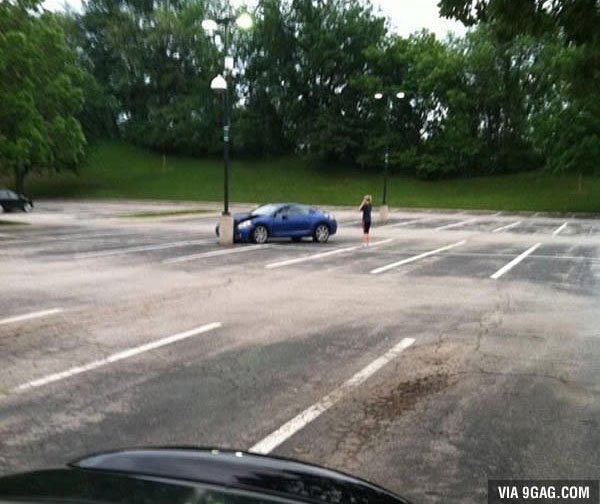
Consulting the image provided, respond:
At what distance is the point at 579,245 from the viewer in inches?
939

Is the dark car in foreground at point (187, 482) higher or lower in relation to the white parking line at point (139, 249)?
higher

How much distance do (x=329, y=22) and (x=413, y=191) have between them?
100ft

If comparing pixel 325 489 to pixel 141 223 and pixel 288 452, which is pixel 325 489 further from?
pixel 141 223

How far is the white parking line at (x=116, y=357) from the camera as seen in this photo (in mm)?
6492

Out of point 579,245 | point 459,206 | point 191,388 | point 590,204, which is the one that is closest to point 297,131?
point 459,206

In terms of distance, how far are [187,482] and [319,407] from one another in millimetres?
3672

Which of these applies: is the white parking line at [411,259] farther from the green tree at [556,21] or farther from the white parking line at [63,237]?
the white parking line at [63,237]

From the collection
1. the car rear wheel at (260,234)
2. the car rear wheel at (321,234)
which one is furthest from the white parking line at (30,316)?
the car rear wheel at (321,234)

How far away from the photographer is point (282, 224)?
23125mm

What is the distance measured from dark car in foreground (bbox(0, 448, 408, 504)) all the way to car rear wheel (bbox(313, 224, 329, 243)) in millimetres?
20951

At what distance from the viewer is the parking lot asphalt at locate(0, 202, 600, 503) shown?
4.93 metres

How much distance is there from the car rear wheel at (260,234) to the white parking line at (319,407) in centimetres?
1451

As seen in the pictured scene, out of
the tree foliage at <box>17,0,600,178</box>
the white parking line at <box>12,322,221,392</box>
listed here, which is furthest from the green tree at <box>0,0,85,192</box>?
the tree foliage at <box>17,0,600,178</box>

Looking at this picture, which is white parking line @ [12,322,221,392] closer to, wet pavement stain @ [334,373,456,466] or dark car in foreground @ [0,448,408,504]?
wet pavement stain @ [334,373,456,466]
